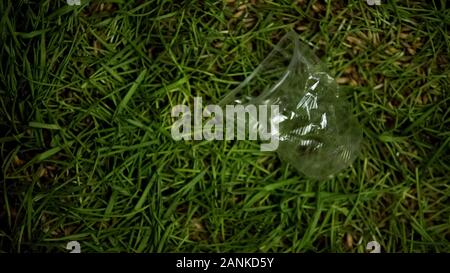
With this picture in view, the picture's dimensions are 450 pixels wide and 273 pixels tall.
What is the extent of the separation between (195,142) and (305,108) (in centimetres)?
27

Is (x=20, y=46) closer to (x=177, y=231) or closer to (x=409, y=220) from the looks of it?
(x=177, y=231)

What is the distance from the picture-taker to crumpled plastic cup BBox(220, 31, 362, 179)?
997mm

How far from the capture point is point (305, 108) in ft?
3.29

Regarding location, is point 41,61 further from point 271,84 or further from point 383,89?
point 383,89

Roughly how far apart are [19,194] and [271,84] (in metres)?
0.63

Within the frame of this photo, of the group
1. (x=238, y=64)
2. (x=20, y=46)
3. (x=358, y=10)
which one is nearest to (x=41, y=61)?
(x=20, y=46)

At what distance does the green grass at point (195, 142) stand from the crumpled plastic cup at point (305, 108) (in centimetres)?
3

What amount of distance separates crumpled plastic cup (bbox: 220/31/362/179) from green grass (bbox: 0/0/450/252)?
0.08 feet

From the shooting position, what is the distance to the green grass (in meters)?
0.97

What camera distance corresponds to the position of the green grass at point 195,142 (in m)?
0.97

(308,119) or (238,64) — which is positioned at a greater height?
(238,64)

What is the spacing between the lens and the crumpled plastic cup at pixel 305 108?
997 millimetres
